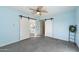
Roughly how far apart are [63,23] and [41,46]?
0.58 meters

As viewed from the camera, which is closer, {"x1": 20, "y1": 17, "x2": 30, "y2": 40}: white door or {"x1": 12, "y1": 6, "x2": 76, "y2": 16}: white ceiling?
{"x1": 12, "y1": 6, "x2": 76, "y2": 16}: white ceiling

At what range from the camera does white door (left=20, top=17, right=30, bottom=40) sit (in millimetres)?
1877

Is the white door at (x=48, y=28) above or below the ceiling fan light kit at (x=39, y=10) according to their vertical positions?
below

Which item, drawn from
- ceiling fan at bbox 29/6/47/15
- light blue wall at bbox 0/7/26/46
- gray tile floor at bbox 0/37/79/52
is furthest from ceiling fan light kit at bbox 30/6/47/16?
gray tile floor at bbox 0/37/79/52

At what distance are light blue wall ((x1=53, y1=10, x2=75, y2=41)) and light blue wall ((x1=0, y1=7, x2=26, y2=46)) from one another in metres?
0.71

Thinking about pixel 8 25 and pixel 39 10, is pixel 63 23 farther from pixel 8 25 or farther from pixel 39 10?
pixel 8 25

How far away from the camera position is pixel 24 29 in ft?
6.31

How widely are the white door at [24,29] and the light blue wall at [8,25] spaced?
0.08 m

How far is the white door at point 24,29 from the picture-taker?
1877mm

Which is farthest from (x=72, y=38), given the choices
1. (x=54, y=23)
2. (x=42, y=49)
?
(x=42, y=49)

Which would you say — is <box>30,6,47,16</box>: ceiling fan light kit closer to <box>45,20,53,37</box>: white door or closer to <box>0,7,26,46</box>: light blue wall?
<box>45,20,53,37</box>: white door

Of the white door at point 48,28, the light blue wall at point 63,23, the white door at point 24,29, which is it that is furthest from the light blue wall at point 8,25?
the light blue wall at point 63,23

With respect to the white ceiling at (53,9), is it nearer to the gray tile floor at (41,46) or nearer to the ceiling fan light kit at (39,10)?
the ceiling fan light kit at (39,10)
